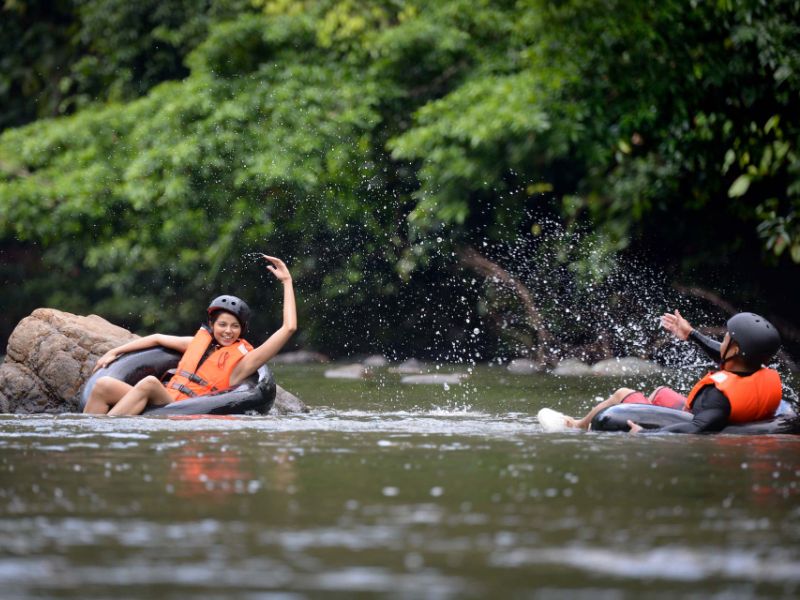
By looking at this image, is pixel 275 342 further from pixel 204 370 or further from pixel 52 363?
pixel 52 363

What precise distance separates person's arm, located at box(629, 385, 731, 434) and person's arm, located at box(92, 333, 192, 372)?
4452 mm

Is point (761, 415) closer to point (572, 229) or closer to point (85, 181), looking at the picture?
point (572, 229)

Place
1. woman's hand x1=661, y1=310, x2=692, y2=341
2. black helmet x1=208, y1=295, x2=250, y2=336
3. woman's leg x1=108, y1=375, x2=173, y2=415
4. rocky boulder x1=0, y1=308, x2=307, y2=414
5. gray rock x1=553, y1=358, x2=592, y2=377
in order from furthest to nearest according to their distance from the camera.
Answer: gray rock x1=553, y1=358, x2=592, y2=377, rocky boulder x1=0, y1=308, x2=307, y2=414, black helmet x1=208, y1=295, x2=250, y2=336, woman's leg x1=108, y1=375, x2=173, y2=415, woman's hand x1=661, y1=310, x2=692, y2=341

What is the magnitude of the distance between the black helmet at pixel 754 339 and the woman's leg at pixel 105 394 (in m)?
4.95

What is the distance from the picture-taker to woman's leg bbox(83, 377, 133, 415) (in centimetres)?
1159

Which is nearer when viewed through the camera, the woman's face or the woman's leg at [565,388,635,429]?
the woman's leg at [565,388,635,429]

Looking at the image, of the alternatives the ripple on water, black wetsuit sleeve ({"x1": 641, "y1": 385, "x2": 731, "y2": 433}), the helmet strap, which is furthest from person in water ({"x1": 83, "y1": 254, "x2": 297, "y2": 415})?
the helmet strap

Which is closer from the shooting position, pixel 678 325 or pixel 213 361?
pixel 678 325

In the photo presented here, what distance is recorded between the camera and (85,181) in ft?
77.9

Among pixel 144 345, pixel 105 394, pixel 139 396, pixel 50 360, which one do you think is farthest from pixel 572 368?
pixel 139 396

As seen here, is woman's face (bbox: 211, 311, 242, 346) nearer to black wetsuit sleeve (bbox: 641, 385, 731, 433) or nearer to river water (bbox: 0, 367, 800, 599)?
river water (bbox: 0, 367, 800, 599)

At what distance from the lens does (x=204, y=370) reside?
11.9 meters

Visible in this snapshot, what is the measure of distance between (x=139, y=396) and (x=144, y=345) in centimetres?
123

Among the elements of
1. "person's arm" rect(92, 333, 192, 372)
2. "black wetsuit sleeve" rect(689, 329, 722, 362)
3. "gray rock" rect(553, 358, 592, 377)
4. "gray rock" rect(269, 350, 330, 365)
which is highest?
"black wetsuit sleeve" rect(689, 329, 722, 362)
